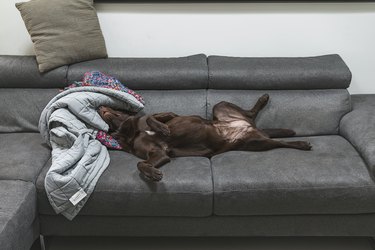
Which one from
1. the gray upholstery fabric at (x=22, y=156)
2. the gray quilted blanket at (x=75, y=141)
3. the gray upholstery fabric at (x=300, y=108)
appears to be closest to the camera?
the gray quilted blanket at (x=75, y=141)

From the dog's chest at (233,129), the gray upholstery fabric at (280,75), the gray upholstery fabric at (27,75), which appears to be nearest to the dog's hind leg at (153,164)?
the dog's chest at (233,129)

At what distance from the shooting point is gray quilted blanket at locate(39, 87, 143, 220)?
1.91 m

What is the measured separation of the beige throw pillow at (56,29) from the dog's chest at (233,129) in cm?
96

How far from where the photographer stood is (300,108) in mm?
2496

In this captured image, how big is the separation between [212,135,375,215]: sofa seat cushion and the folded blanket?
1.99 feet

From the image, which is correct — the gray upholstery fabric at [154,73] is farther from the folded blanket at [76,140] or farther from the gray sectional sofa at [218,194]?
the gray sectional sofa at [218,194]

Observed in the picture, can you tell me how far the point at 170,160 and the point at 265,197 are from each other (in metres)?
0.52

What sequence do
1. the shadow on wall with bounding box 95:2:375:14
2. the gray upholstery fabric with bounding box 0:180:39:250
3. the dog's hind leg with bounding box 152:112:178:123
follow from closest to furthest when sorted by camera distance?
the gray upholstery fabric with bounding box 0:180:39:250, the dog's hind leg with bounding box 152:112:178:123, the shadow on wall with bounding box 95:2:375:14

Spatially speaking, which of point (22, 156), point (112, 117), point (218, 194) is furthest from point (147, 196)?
point (22, 156)

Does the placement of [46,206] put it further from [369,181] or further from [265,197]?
[369,181]

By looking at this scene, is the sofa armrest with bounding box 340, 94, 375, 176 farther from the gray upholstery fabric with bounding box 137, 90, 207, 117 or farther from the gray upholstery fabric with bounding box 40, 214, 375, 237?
the gray upholstery fabric with bounding box 137, 90, 207, 117

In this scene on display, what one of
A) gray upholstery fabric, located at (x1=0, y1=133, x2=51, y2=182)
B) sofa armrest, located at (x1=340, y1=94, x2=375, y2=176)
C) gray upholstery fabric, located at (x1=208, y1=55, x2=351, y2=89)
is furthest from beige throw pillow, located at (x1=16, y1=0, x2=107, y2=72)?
sofa armrest, located at (x1=340, y1=94, x2=375, y2=176)

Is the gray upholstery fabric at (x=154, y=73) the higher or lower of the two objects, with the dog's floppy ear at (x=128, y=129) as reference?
higher

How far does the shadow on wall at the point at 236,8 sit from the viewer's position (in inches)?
106
